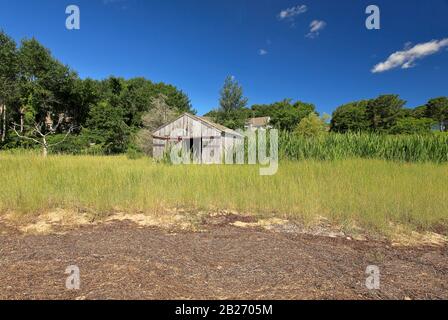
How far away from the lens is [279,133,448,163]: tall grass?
13.0 meters

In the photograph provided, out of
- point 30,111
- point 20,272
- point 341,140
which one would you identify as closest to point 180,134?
point 341,140

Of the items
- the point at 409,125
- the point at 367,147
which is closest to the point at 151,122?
the point at 367,147

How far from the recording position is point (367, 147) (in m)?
14.2

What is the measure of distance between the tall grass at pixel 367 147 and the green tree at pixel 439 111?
51.6m

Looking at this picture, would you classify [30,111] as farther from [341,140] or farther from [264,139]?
[341,140]

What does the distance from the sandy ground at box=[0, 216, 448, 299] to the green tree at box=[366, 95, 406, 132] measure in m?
54.9

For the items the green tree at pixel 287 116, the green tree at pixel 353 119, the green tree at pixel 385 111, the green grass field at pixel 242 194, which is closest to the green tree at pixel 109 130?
the green grass field at pixel 242 194

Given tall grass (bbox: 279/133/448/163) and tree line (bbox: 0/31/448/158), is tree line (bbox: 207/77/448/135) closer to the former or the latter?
tree line (bbox: 0/31/448/158)

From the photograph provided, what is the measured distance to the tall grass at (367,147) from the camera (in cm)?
1304

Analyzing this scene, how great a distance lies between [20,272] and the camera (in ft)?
8.68

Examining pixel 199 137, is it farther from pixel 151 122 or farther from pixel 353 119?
pixel 353 119

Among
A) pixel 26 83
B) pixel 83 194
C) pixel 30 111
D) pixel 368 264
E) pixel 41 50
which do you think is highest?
pixel 41 50

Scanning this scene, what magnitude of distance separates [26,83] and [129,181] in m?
31.3

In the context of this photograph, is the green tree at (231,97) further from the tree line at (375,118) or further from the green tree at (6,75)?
the green tree at (6,75)
